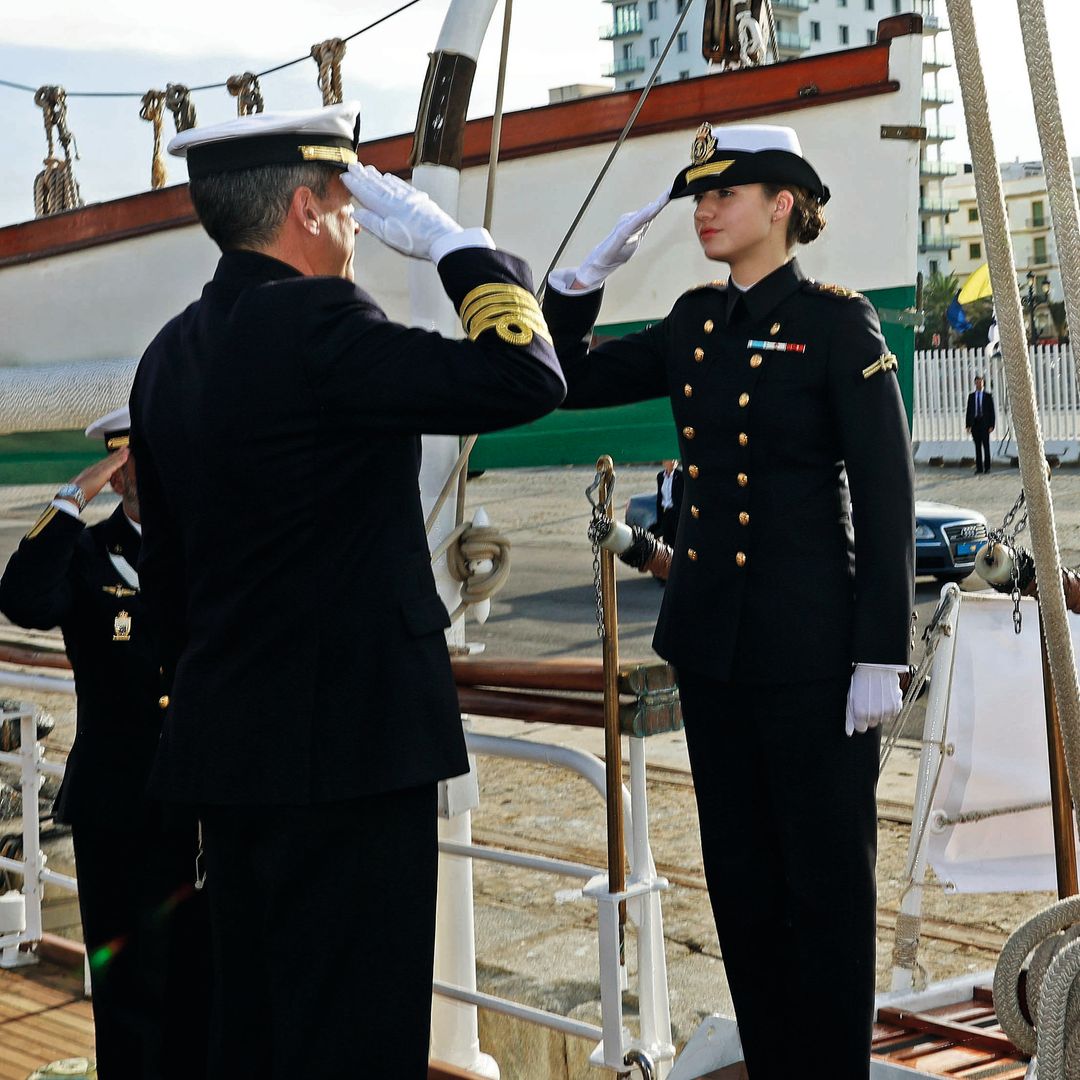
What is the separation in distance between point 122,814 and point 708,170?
1.59 metres

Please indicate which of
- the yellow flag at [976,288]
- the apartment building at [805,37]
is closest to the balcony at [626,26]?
the apartment building at [805,37]

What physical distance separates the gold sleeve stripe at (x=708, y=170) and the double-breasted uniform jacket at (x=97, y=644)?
1.21m

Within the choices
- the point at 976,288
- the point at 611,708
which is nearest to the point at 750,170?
the point at 611,708

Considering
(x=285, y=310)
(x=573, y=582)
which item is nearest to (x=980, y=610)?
(x=285, y=310)

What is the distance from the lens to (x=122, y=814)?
109 inches

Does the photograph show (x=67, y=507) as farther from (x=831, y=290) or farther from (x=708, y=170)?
(x=831, y=290)

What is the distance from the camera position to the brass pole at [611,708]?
2.50 meters

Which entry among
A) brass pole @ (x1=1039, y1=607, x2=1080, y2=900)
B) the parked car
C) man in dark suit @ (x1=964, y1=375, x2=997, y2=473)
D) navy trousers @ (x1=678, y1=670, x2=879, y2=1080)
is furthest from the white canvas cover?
man in dark suit @ (x1=964, y1=375, x2=997, y2=473)

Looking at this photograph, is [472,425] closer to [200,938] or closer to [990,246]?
[990,246]

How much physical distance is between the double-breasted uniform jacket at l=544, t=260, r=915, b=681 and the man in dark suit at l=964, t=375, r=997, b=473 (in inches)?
821

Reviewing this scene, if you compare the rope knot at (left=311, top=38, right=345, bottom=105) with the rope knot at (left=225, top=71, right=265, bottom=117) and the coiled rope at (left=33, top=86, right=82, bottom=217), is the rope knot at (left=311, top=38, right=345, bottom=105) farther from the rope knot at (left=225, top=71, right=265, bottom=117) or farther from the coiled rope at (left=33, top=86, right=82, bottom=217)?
the coiled rope at (left=33, top=86, right=82, bottom=217)

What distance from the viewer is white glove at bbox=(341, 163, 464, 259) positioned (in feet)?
5.90

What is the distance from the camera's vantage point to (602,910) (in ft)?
8.47

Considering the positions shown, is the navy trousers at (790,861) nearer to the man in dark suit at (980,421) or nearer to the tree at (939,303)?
the man in dark suit at (980,421)
